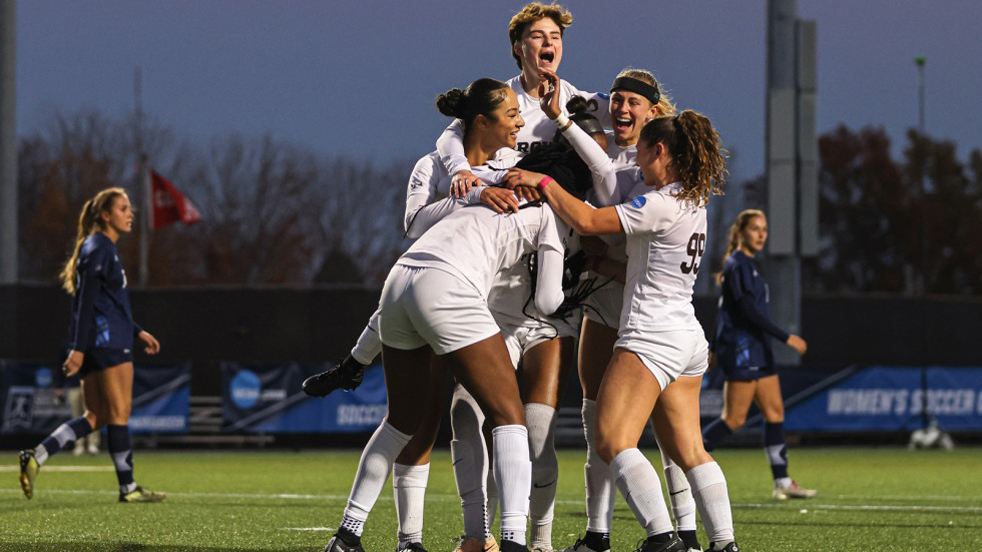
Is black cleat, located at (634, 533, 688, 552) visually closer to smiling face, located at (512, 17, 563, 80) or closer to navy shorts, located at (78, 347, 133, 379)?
smiling face, located at (512, 17, 563, 80)

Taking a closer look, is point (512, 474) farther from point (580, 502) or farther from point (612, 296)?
point (580, 502)

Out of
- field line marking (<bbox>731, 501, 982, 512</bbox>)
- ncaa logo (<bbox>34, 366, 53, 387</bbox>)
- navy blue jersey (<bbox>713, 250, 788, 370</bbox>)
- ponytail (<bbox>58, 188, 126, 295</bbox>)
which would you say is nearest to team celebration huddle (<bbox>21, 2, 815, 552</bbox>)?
field line marking (<bbox>731, 501, 982, 512</bbox>)

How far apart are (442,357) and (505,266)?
0.46 m

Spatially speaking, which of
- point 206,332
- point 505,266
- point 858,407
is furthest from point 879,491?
point 206,332

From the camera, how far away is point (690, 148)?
17.6ft

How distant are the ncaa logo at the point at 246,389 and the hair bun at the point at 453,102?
48.4 ft

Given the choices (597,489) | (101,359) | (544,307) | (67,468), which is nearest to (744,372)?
(597,489)

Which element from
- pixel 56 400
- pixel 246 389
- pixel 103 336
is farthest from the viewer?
pixel 246 389

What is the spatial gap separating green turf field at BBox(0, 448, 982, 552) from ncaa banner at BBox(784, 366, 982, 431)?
4.70 m

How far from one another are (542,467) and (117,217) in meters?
4.86

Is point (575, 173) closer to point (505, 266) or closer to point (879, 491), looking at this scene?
point (505, 266)

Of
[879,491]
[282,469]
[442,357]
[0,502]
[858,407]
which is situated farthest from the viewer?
[858,407]

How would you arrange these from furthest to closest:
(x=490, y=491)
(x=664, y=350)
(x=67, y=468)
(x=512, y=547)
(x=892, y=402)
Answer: (x=892, y=402), (x=67, y=468), (x=490, y=491), (x=664, y=350), (x=512, y=547)

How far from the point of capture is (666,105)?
20.0 feet
